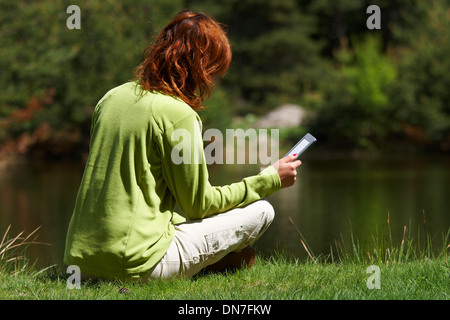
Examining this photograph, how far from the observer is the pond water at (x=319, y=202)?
5.68 meters

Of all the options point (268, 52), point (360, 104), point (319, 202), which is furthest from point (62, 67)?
point (268, 52)

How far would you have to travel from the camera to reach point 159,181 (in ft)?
8.37

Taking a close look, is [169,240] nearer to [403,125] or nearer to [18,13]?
[18,13]

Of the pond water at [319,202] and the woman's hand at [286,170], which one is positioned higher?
the woman's hand at [286,170]

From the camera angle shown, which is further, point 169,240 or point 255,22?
point 255,22

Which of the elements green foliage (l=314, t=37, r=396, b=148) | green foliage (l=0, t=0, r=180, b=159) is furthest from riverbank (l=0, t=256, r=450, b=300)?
green foliage (l=314, t=37, r=396, b=148)

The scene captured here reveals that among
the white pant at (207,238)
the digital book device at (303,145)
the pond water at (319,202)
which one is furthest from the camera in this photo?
the pond water at (319,202)

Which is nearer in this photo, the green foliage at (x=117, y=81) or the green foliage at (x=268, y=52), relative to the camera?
the green foliage at (x=117, y=81)

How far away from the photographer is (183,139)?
2.47 metres

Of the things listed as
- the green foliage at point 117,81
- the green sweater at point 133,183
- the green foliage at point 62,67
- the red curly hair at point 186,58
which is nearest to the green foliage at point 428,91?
the green foliage at point 117,81

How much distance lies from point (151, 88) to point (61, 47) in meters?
13.8

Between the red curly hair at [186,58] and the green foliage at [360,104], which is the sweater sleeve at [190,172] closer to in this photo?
the red curly hair at [186,58]

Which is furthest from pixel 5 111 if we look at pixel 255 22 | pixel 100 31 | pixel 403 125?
pixel 255 22

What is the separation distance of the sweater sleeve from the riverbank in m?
0.31
